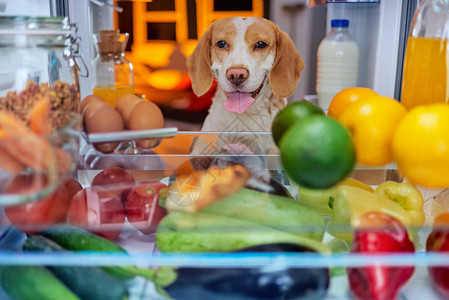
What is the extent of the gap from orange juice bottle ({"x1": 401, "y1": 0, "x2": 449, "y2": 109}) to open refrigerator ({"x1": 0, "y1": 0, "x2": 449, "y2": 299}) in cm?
15

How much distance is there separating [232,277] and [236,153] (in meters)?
0.33

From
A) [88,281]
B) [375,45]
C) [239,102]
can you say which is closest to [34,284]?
[88,281]

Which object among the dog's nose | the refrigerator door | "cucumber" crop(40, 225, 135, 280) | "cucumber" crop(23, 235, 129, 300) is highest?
the refrigerator door

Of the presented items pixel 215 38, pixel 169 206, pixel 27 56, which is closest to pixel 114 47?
pixel 215 38

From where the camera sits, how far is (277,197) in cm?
63

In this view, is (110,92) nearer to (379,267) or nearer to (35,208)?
(35,208)

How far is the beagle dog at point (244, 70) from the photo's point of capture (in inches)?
38.0

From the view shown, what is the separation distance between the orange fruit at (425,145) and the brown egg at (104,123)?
1.41 ft

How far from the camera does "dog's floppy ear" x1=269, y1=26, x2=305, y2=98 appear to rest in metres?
0.99

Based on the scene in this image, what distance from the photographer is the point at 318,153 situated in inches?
20.2

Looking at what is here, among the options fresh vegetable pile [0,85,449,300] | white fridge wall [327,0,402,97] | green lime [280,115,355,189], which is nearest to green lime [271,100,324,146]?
fresh vegetable pile [0,85,449,300]

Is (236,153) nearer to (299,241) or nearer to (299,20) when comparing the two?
(299,241)

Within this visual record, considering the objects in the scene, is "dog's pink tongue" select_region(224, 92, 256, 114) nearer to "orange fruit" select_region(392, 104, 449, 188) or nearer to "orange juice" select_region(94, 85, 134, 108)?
"orange juice" select_region(94, 85, 134, 108)

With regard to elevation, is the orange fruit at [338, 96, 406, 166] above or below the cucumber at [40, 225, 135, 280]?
above
